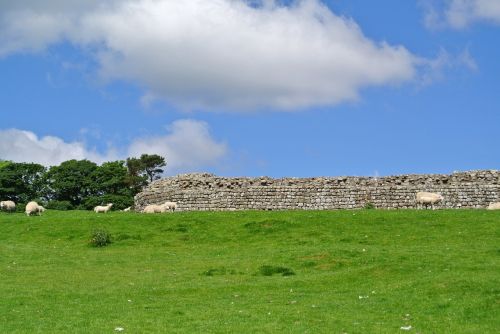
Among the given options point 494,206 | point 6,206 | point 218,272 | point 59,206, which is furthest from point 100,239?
point 59,206

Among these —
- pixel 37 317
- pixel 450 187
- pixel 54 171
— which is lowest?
pixel 37 317

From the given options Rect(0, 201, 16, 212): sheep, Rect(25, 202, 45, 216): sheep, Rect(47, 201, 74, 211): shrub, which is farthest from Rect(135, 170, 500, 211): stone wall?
Rect(47, 201, 74, 211): shrub

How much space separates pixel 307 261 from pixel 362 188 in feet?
66.6

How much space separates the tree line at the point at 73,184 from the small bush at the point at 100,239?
142 ft

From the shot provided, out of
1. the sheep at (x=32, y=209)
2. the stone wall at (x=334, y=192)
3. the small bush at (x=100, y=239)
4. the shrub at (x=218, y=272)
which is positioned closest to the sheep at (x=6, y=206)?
the sheep at (x=32, y=209)

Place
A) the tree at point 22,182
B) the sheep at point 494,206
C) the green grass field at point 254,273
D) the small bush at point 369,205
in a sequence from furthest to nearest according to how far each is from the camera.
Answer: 1. the tree at point 22,182
2. the small bush at point 369,205
3. the sheep at point 494,206
4. the green grass field at point 254,273

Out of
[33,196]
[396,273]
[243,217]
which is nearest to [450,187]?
[243,217]

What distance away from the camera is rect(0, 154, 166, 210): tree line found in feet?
266

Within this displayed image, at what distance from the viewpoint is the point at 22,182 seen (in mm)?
82312

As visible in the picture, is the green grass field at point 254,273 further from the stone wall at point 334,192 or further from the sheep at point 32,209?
the stone wall at point 334,192

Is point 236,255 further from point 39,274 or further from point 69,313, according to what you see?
point 69,313

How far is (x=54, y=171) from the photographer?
283 feet

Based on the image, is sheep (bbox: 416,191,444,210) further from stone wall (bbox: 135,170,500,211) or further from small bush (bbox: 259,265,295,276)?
small bush (bbox: 259,265,295,276)

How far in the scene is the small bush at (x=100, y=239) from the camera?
35719 millimetres
